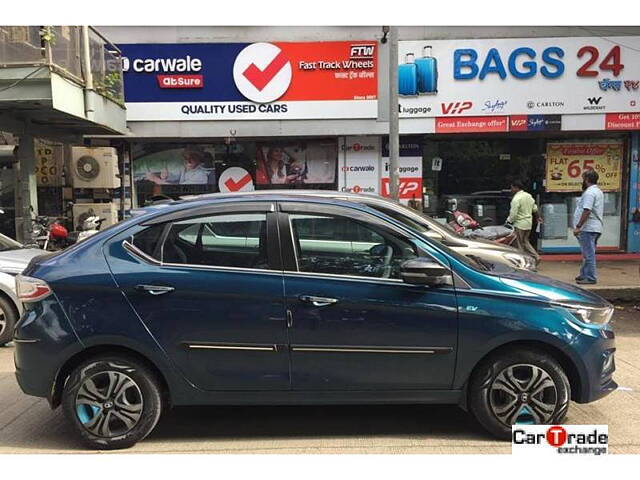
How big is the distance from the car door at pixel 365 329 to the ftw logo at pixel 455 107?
859 cm

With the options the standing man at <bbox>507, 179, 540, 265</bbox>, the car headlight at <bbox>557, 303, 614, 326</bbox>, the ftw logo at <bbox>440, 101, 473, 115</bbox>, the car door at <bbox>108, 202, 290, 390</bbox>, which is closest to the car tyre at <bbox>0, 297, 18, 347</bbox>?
the car door at <bbox>108, 202, 290, 390</bbox>

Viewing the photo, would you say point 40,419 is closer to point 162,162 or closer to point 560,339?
point 560,339

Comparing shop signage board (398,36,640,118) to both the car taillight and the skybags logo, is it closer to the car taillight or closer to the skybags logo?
the skybags logo

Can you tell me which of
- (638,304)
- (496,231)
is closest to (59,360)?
(496,231)

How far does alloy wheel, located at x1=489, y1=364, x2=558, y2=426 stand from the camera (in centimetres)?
371

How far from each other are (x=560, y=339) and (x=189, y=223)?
2.64 metres

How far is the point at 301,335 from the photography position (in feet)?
12.0

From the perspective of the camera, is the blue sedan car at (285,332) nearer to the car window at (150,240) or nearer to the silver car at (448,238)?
the car window at (150,240)

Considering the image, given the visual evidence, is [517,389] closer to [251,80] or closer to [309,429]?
[309,429]

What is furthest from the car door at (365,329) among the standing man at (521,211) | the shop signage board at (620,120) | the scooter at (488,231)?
the shop signage board at (620,120)

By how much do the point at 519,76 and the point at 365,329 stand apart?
9672 mm

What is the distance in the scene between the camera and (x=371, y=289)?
12.0 feet

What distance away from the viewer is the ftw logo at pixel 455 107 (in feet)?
38.1

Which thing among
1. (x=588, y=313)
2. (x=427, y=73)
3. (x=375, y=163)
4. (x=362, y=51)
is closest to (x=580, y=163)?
(x=427, y=73)
